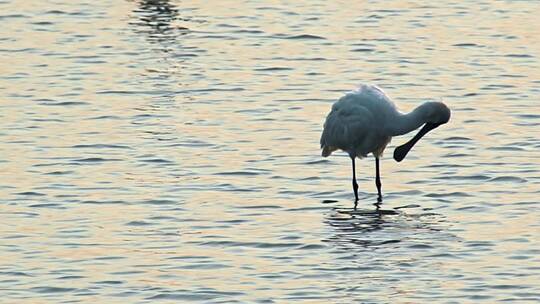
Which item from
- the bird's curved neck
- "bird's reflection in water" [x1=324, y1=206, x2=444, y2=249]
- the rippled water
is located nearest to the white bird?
the bird's curved neck

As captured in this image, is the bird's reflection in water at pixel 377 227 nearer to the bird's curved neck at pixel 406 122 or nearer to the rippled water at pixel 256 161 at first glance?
the rippled water at pixel 256 161

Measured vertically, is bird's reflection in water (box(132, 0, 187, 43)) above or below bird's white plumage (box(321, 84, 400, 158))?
below

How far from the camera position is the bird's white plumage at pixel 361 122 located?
16812 millimetres

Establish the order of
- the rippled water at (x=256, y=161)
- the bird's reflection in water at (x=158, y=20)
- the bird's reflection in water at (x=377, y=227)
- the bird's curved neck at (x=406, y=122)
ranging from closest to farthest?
the rippled water at (x=256, y=161) < the bird's reflection in water at (x=377, y=227) < the bird's curved neck at (x=406, y=122) < the bird's reflection in water at (x=158, y=20)

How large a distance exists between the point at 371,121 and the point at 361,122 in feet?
0.32

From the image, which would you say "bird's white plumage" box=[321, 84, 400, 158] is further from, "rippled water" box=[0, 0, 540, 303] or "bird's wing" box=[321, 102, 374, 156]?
"rippled water" box=[0, 0, 540, 303]

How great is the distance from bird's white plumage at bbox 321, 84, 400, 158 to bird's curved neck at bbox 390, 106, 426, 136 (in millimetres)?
63

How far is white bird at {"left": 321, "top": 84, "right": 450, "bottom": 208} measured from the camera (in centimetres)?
1677

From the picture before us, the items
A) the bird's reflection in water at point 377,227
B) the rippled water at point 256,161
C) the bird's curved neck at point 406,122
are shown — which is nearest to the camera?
the rippled water at point 256,161

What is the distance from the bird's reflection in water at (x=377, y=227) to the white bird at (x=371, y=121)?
0.63 meters

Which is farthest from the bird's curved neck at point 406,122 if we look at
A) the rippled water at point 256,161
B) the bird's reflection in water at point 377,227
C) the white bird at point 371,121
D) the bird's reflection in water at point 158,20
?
the bird's reflection in water at point 158,20

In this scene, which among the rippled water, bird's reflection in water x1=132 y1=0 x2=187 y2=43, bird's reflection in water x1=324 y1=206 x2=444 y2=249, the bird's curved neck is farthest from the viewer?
bird's reflection in water x1=132 y1=0 x2=187 y2=43

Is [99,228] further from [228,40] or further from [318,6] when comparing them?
[318,6]

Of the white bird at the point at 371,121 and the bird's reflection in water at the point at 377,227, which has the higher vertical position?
the white bird at the point at 371,121
